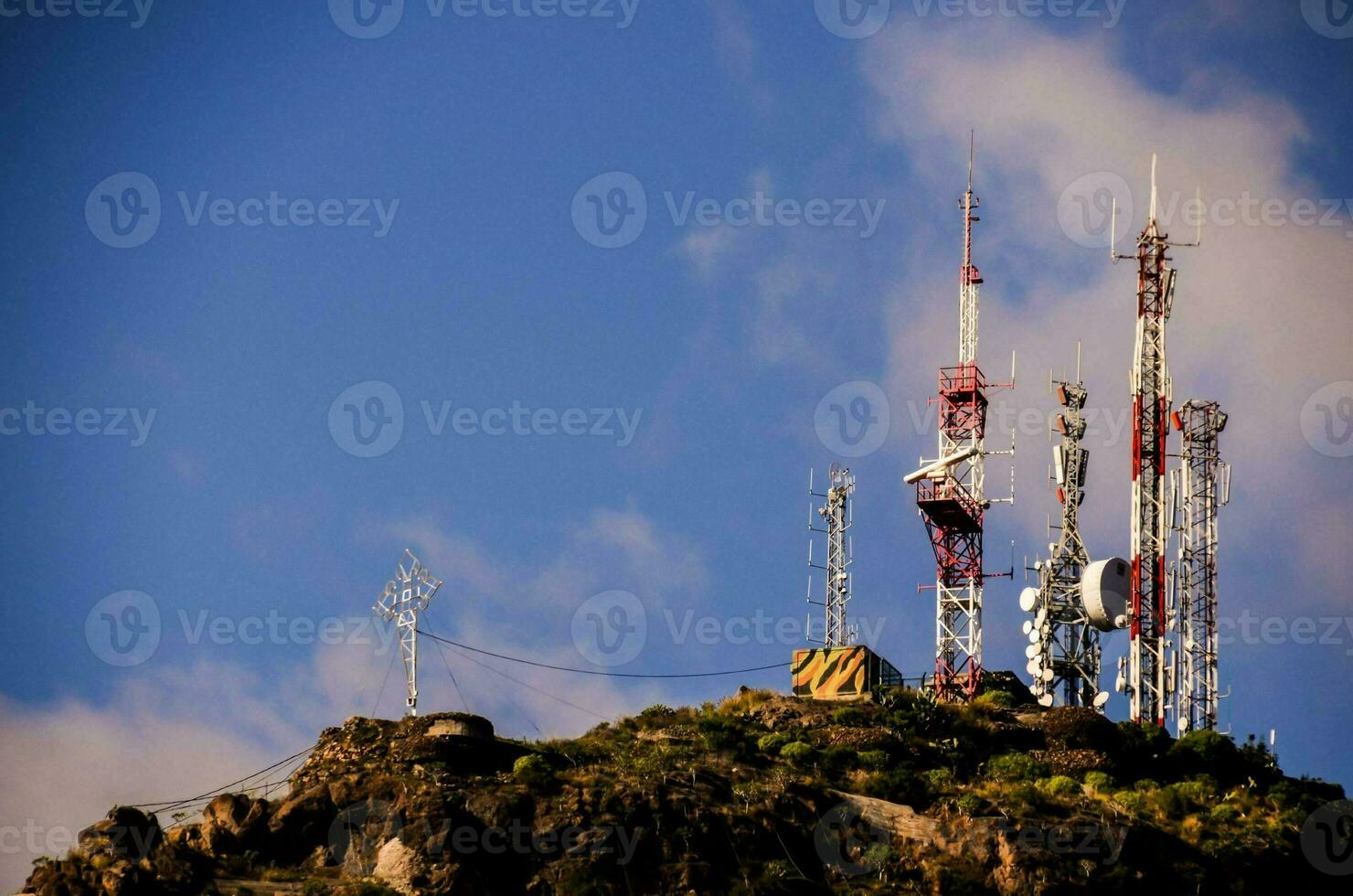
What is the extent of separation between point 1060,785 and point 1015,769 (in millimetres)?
2396

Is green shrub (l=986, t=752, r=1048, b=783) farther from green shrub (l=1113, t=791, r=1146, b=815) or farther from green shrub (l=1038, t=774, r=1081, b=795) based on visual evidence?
green shrub (l=1113, t=791, r=1146, b=815)

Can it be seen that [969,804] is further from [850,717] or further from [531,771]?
[531,771]

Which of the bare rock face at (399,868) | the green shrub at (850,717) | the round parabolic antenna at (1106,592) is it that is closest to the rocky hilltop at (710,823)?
the bare rock face at (399,868)

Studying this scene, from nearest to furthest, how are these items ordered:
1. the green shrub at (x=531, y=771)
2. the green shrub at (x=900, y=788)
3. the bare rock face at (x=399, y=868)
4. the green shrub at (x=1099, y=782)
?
the bare rock face at (x=399, y=868) → the green shrub at (x=531, y=771) → the green shrub at (x=900, y=788) → the green shrub at (x=1099, y=782)

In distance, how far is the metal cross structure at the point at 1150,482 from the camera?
102 metres

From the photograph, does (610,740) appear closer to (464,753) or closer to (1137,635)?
(464,753)

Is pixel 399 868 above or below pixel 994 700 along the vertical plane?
below

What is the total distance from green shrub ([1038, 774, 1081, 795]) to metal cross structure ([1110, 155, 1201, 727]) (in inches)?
424

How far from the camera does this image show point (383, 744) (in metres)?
82.9

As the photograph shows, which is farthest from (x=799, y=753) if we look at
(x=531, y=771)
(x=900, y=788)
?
(x=531, y=771)

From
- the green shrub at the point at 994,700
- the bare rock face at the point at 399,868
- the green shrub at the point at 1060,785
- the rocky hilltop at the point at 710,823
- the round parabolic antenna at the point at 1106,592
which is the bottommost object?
the bare rock face at the point at 399,868

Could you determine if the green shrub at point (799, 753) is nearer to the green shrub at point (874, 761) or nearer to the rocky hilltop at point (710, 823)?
the rocky hilltop at point (710, 823)

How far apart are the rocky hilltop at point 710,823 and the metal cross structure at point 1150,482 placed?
9088mm

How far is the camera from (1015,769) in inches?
3558
